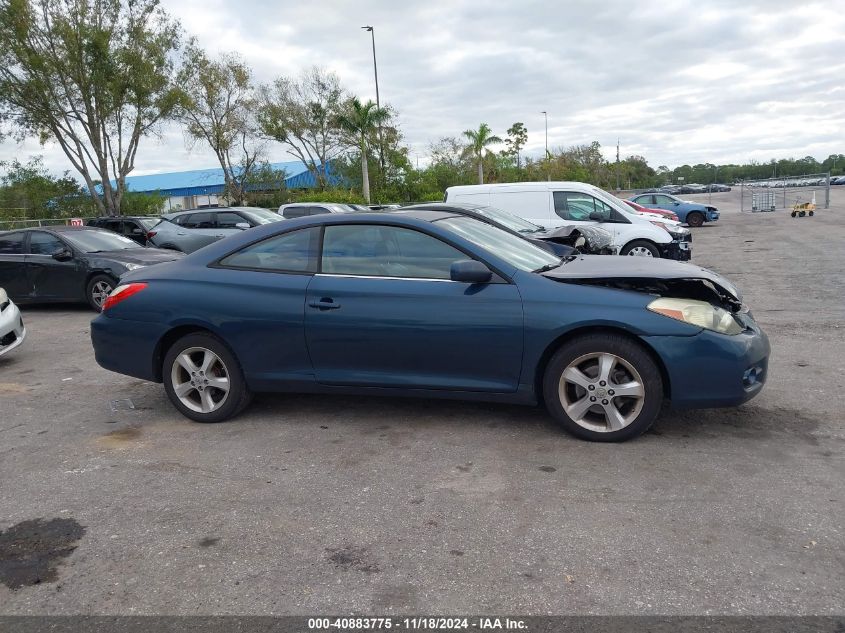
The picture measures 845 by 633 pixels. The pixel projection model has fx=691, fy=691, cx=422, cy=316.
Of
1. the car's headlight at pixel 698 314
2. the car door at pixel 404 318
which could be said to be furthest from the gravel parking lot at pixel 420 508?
the car's headlight at pixel 698 314

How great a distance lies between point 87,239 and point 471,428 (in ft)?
28.4

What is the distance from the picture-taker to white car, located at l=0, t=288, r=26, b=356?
732 cm

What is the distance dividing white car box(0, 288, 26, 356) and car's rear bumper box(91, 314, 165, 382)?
267 cm

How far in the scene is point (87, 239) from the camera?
433 inches

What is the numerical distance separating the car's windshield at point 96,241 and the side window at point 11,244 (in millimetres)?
722

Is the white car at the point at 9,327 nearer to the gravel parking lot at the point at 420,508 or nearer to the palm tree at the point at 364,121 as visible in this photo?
the gravel parking lot at the point at 420,508

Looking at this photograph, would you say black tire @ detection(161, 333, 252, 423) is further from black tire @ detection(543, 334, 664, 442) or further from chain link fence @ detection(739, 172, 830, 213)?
chain link fence @ detection(739, 172, 830, 213)

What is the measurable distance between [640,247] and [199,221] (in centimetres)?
960

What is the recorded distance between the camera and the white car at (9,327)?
7.32 metres

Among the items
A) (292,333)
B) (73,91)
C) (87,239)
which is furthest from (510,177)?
(292,333)

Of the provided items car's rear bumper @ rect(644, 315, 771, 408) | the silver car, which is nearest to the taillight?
car's rear bumper @ rect(644, 315, 771, 408)

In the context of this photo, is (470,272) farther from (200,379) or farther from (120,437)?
(120,437)

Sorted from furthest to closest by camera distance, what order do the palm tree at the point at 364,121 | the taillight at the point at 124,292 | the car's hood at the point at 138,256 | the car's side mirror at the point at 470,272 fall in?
the palm tree at the point at 364,121 < the car's hood at the point at 138,256 < the taillight at the point at 124,292 < the car's side mirror at the point at 470,272

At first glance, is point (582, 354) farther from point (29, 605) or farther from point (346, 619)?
point (29, 605)
